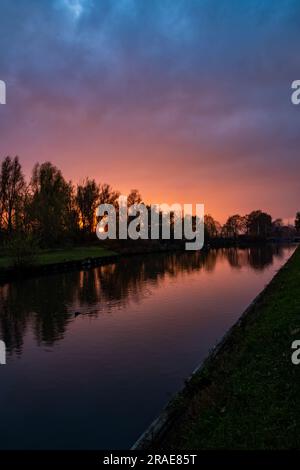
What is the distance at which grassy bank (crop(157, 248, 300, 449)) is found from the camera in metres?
7.60

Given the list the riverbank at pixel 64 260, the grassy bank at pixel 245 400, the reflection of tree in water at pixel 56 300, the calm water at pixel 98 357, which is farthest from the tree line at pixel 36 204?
the grassy bank at pixel 245 400

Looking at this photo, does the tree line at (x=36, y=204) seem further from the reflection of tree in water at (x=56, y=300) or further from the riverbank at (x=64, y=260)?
the reflection of tree in water at (x=56, y=300)

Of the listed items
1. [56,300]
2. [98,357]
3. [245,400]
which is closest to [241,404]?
[245,400]

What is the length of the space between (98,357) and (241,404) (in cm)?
879

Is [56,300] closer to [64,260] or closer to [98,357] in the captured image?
[98,357]

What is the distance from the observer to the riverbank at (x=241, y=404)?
25.0ft

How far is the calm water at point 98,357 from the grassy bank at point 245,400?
1.57 meters

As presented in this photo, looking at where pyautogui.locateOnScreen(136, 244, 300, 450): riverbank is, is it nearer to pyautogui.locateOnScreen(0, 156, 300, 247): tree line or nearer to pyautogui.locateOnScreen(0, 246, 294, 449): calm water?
pyautogui.locateOnScreen(0, 246, 294, 449): calm water

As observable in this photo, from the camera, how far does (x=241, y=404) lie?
9.09 metres

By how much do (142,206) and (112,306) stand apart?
324 ft

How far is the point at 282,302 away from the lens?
66.7 feet

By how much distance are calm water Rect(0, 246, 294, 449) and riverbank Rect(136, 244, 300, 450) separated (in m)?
1.43
